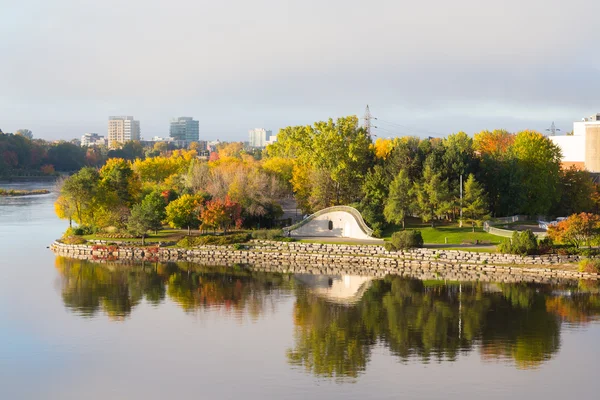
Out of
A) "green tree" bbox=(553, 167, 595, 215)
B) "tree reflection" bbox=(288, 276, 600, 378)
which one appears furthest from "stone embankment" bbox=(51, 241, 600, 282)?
"green tree" bbox=(553, 167, 595, 215)

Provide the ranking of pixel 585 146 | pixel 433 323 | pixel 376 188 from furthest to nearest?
pixel 585 146 < pixel 376 188 < pixel 433 323

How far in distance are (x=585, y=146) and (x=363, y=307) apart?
2749 inches

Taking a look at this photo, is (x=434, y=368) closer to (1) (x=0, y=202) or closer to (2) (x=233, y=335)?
(2) (x=233, y=335)

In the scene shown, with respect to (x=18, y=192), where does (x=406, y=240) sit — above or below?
below

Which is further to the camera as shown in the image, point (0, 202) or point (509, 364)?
point (0, 202)

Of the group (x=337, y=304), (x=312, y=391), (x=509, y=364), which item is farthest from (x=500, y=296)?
(x=312, y=391)

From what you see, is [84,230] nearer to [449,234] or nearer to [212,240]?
[212,240]

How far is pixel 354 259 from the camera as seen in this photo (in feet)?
198

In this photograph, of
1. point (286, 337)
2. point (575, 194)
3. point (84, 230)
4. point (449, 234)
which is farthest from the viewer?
point (575, 194)

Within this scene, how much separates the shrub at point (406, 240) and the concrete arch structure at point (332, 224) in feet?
21.5

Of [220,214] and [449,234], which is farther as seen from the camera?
[220,214]

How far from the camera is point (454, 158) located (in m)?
70.1

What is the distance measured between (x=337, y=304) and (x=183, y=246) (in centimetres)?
2199

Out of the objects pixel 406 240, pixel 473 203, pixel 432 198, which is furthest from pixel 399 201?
pixel 406 240
